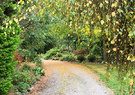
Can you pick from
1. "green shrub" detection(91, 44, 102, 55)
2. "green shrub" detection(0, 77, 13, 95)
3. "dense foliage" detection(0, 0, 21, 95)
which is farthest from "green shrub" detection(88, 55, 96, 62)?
"green shrub" detection(0, 77, 13, 95)

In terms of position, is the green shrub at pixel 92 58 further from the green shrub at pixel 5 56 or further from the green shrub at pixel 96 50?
the green shrub at pixel 5 56

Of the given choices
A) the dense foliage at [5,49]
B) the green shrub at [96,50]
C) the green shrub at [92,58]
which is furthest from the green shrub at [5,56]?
the green shrub at [96,50]

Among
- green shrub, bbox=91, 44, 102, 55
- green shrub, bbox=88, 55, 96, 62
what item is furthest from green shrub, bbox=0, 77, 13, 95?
green shrub, bbox=91, 44, 102, 55

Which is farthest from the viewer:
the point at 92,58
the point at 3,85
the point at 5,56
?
the point at 92,58

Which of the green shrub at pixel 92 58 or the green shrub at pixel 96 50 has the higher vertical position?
the green shrub at pixel 96 50

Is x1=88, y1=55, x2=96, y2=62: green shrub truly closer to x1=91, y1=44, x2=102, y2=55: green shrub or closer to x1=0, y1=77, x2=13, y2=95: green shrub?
x1=91, y1=44, x2=102, y2=55: green shrub

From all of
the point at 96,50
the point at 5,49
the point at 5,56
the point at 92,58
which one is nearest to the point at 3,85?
the point at 5,56

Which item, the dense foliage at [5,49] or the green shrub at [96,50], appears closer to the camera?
the dense foliage at [5,49]

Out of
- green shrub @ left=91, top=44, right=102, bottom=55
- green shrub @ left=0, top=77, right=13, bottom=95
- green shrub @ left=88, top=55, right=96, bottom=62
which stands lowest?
green shrub @ left=88, top=55, right=96, bottom=62

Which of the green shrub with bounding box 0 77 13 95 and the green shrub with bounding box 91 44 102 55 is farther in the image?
the green shrub with bounding box 91 44 102 55

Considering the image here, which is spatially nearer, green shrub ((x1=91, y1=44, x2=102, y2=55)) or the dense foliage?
the dense foliage

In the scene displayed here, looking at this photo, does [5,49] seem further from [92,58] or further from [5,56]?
[92,58]

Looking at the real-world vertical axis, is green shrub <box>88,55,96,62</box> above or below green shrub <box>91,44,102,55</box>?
below

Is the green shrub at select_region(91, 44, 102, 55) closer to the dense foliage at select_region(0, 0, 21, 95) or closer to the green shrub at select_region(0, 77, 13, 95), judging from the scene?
the dense foliage at select_region(0, 0, 21, 95)
